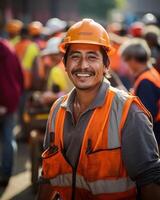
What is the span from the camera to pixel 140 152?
3.01 m

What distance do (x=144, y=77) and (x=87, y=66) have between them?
5.47 ft

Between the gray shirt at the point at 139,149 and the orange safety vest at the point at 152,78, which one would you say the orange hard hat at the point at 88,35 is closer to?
the gray shirt at the point at 139,149

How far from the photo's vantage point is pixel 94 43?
3.27 meters

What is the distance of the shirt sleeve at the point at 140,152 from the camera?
302 cm

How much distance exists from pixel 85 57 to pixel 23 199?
11.2 ft

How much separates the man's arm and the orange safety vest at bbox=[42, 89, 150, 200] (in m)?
0.05

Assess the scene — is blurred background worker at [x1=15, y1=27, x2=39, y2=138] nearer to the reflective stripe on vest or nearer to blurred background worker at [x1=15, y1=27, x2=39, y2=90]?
blurred background worker at [x1=15, y1=27, x2=39, y2=90]

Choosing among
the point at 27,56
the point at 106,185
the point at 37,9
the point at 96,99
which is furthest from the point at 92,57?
the point at 37,9

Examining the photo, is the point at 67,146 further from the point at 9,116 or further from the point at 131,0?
the point at 131,0

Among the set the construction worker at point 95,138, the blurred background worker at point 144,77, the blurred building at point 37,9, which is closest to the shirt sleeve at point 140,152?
the construction worker at point 95,138

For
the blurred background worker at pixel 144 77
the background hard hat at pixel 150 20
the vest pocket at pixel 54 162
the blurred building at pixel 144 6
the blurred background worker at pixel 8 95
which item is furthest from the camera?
the blurred building at pixel 144 6

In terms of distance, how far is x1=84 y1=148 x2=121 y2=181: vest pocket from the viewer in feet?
10.1

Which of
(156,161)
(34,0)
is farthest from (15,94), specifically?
(34,0)

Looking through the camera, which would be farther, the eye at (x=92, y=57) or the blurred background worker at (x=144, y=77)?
the blurred background worker at (x=144, y=77)
